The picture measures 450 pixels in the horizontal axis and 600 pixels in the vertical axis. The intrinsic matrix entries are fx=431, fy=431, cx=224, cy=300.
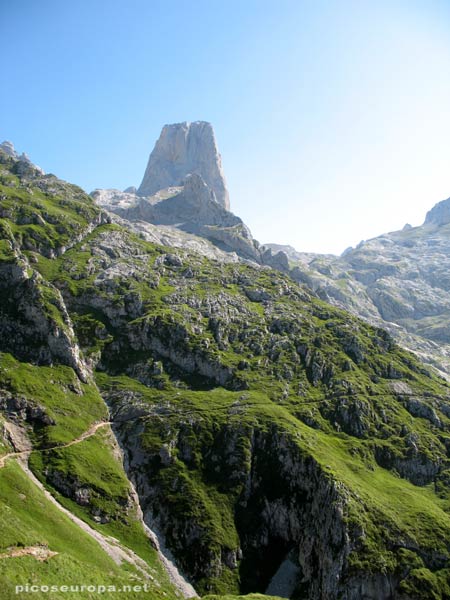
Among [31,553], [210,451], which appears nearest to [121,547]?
[31,553]

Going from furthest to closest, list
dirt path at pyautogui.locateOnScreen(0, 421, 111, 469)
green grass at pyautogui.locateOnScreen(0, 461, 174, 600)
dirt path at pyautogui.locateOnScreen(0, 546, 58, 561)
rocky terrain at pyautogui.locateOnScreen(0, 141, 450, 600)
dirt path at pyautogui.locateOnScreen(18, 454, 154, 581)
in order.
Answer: dirt path at pyautogui.locateOnScreen(0, 421, 111, 469), rocky terrain at pyautogui.locateOnScreen(0, 141, 450, 600), dirt path at pyautogui.locateOnScreen(18, 454, 154, 581), dirt path at pyautogui.locateOnScreen(0, 546, 58, 561), green grass at pyautogui.locateOnScreen(0, 461, 174, 600)

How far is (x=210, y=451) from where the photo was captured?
412 feet

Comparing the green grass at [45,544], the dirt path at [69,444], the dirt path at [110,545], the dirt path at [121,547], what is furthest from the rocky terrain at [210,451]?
the dirt path at [110,545]

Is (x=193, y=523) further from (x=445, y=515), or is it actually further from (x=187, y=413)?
(x=445, y=515)

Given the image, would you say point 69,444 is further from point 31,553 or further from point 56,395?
point 31,553

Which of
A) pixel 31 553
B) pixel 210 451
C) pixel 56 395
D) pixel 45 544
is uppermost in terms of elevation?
pixel 56 395

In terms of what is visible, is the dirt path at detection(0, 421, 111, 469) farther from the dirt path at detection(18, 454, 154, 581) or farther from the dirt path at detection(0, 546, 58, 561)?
the dirt path at detection(0, 546, 58, 561)

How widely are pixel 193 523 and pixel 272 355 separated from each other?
274ft

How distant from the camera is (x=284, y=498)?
374ft

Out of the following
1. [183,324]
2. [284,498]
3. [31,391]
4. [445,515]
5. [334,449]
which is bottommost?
[445,515]

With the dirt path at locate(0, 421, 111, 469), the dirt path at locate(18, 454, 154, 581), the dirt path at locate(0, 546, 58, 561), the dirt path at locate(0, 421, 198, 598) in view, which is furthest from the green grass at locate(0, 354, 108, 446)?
the dirt path at locate(0, 546, 58, 561)

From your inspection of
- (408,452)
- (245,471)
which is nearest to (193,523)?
(245,471)

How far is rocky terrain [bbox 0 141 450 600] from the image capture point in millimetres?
93188

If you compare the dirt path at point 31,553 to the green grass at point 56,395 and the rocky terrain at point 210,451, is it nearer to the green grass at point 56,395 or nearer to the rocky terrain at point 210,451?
the rocky terrain at point 210,451
